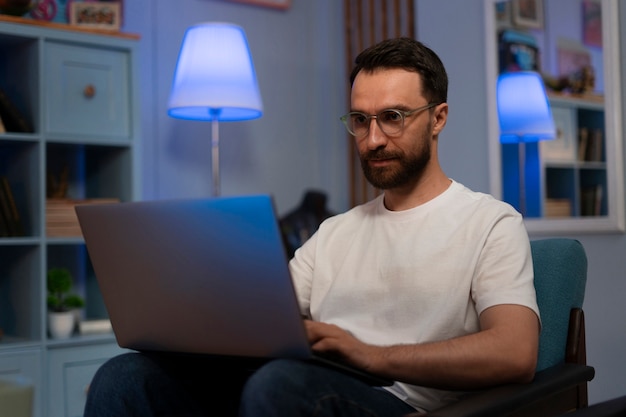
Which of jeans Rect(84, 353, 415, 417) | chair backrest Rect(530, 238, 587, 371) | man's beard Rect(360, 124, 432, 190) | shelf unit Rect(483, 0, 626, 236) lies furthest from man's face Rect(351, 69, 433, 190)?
shelf unit Rect(483, 0, 626, 236)

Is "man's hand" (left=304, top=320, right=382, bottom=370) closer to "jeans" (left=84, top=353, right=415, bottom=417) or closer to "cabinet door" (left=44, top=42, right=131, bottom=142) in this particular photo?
"jeans" (left=84, top=353, right=415, bottom=417)

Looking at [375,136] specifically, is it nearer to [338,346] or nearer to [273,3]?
[338,346]

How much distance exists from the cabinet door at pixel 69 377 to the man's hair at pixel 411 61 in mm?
1795

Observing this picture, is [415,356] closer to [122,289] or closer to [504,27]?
[122,289]

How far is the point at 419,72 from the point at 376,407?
73 cm

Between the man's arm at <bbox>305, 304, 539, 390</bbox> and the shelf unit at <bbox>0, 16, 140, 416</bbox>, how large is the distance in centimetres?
183

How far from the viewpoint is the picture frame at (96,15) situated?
3.32m

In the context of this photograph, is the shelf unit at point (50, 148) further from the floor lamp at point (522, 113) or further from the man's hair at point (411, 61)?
the man's hair at point (411, 61)

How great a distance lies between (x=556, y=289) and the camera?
73.1 inches

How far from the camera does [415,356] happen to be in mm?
1513

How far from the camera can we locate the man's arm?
150cm

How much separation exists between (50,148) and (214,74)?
28.7 inches

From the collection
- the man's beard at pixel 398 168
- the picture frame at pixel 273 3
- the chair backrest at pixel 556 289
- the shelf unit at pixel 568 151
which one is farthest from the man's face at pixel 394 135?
the picture frame at pixel 273 3

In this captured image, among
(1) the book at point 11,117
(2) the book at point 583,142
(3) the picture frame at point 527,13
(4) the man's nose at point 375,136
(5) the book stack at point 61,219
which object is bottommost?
(5) the book stack at point 61,219
